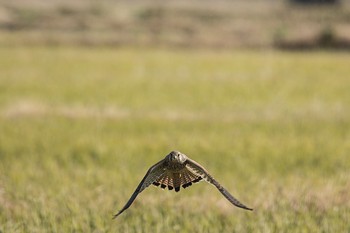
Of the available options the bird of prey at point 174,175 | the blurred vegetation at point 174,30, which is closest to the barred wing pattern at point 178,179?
the bird of prey at point 174,175

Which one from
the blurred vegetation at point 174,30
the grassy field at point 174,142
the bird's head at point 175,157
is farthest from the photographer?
the blurred vegetation at point 174,30

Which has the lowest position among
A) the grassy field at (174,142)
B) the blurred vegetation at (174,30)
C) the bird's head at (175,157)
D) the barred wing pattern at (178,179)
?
the blurred vegetation at (174,30)

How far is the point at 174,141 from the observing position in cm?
912

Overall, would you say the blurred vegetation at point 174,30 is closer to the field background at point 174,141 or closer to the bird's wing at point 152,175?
the field background at point 174,141

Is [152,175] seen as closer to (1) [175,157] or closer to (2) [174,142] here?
(1) [175,157]

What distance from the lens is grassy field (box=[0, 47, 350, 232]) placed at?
4.53 metres

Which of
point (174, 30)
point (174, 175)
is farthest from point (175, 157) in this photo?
point (174, 30)

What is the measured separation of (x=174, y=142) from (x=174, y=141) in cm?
9

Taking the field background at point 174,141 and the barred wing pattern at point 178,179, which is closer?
the barred wing pattern at point 178,179

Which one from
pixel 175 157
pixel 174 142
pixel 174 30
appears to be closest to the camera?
pixel 175 157

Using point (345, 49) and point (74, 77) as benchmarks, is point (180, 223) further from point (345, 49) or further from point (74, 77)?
point (345, 49)

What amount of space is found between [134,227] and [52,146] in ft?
15.7

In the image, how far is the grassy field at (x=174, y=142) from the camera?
4527 millimetres

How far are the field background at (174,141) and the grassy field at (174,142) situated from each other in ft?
0.08
